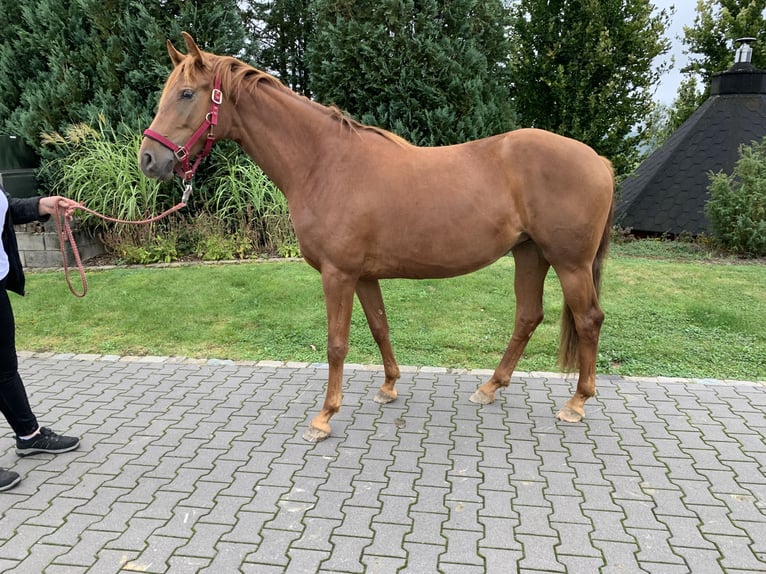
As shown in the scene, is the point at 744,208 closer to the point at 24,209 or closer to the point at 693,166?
the point at 693,166

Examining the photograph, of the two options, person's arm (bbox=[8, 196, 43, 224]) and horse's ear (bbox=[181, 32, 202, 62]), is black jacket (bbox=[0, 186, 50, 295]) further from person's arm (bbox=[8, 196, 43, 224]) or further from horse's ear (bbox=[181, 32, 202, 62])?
horse's ear (bbox=[181, 32, 202, 62])

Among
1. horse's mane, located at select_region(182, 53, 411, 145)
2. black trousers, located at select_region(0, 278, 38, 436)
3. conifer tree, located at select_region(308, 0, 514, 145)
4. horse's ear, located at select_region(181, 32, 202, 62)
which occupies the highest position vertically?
conifer tree, located at select_region(308, 0, 514, 145)

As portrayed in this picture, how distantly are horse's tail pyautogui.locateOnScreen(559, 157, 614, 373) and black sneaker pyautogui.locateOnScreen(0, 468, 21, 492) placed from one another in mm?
3398

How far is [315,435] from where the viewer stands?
3.21 meters

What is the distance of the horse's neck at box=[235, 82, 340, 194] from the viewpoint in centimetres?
305

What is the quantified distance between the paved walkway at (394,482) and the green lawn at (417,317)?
1.99 feet

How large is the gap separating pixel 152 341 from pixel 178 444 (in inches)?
85.2

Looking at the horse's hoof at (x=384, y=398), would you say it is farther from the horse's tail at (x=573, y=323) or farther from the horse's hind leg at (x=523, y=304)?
the horse's tail at (x=573, y=323)

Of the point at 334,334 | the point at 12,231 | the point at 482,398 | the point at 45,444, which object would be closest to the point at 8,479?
the point at 45,444

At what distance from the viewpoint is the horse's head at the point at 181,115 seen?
277 cm

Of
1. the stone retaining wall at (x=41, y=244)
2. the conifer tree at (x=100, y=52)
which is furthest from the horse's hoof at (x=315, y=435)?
the conifer tree at (x=100, y=52)

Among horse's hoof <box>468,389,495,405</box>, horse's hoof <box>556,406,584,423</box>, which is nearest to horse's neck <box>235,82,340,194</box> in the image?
horse's hoof <box>468,389,495,405</box>

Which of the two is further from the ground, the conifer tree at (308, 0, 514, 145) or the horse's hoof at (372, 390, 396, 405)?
the conifer tree at (308, 0, 514, 145)

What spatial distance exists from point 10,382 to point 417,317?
11.8 ft
